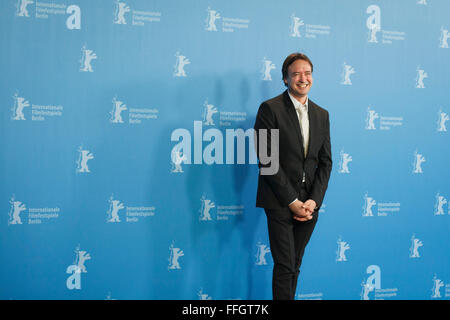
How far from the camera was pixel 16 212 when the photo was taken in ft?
8.96

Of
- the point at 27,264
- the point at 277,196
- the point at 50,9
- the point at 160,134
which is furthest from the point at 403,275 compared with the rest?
the point at 50,9

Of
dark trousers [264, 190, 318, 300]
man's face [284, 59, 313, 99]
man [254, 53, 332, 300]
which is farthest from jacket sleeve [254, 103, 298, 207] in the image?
man's face [284, 59, 313, 99]

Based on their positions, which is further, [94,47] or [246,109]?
[246,109]

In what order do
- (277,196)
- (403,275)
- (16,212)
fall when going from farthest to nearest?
(403,275) → (16,212) → (277,196)

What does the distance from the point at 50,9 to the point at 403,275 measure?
3.44 meters

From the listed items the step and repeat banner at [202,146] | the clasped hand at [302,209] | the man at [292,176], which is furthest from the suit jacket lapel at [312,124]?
the step and repeat banner at [202,146]

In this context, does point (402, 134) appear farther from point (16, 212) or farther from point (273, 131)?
point (16, 212)

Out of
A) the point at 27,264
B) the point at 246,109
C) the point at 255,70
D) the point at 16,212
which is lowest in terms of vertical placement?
the point at 27,264

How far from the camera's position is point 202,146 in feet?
9.92

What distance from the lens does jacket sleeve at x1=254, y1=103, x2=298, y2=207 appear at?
96.6 inches

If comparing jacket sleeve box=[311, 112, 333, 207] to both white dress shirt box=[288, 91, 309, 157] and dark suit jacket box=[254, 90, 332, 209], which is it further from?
white dress shirt box=[288, 91, 309, 157]

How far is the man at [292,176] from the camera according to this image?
2.48 metres

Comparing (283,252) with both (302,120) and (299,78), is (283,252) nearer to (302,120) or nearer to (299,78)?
(302,120)

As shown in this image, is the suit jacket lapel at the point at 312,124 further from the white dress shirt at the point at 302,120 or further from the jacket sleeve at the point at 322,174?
the jacket sleeve at the point at 322,174
